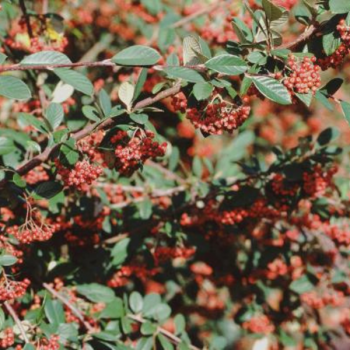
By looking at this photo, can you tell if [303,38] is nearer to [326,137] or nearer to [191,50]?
[191,50]

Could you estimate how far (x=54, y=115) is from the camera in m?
1.72

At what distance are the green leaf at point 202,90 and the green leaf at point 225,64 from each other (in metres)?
0.05

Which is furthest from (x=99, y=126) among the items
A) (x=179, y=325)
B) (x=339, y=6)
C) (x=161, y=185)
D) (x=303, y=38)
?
(x=179, y=325)

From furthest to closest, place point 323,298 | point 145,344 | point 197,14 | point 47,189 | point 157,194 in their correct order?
point 197,14
point 323,298
point 157,194
point 145,344
point 47,189

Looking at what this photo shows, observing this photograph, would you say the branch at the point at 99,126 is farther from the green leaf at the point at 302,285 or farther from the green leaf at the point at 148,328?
the green leaf at the point at 302,285

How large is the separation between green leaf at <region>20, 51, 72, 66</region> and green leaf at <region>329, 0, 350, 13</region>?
2.70 feet

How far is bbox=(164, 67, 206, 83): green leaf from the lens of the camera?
1341 mm

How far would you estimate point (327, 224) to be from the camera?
7.96 ft

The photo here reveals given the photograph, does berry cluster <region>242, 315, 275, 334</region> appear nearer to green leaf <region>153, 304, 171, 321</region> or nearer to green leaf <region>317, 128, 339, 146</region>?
green leaf <region>153, 304, 171, 321</region>

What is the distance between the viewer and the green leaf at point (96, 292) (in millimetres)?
2129

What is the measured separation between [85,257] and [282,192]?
1.03 metres

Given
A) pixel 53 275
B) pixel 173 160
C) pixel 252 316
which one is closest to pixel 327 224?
pixel 252 316

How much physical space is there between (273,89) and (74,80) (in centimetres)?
63

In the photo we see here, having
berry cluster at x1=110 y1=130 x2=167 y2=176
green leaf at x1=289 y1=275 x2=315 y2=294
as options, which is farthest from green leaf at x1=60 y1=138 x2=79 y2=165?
green leaf at x1=289 y1=275 x2=315 y2=294
